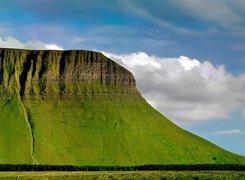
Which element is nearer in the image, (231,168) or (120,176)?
(120,176)

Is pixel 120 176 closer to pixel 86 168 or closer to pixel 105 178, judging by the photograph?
pixel 105 178

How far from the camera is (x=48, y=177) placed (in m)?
149

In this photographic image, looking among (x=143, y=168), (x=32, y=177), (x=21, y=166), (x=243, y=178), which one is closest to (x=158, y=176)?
(x=243, y=178)

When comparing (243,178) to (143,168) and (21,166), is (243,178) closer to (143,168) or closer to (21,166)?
(143,168)

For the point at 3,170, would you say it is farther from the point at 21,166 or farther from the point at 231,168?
the point at 231,168

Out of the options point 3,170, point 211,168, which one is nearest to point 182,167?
point 211,168

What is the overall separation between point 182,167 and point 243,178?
50.4 metres

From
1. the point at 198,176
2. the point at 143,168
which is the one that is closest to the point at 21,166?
the point at 143,168

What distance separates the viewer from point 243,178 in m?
148

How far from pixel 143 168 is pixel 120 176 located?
151 feet

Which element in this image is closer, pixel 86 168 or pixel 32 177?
pixel 32 177

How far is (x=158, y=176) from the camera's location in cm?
15212

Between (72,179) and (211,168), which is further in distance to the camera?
(211,168)

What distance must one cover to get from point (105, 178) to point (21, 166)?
56.3m
